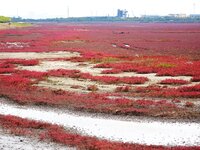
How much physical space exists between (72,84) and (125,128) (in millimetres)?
11275

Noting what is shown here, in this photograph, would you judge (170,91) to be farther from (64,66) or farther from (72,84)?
(64,66)

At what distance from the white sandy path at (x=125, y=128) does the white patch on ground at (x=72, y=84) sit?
17.7 ft

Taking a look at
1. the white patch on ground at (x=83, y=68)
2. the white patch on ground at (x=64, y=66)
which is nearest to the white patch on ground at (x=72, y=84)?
the white patch on ground at (x=83, y=68)

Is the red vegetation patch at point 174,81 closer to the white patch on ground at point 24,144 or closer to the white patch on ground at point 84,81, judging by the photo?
the white patch on ground at point 84,81

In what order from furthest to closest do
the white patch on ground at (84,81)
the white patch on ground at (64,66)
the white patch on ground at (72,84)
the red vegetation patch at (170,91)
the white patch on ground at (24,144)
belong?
the white patch on ground at (64,66)
the white patch on ground at (84,81)
the white patch on ground at (72,84)
the red vegetation patch at (170,91)
the white patch on ground at (24,144)

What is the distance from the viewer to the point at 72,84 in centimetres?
2961

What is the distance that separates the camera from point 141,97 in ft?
82.9

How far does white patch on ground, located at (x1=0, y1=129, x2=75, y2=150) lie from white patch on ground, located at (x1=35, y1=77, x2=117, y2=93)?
10.5m

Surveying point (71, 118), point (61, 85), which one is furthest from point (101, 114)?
point (61, 85)

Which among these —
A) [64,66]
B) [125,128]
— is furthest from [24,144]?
[64,66]

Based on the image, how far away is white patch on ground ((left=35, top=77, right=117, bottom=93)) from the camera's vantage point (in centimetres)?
2778

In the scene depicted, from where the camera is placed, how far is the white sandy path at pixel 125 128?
669 inches

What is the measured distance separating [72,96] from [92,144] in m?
9.90

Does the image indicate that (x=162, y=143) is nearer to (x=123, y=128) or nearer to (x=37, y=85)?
(x=123, y=128)
